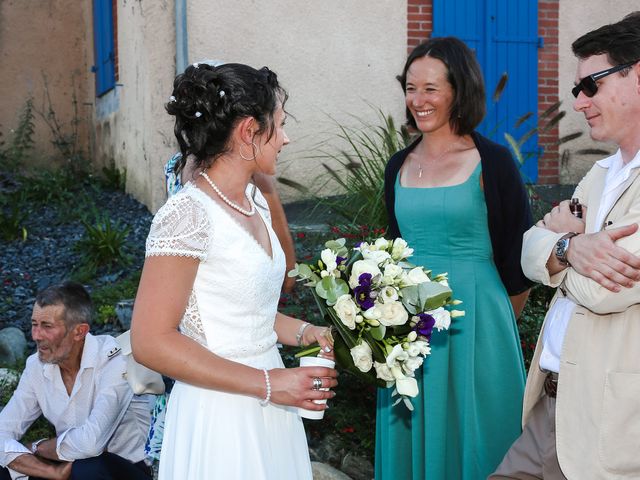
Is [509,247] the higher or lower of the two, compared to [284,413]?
higher

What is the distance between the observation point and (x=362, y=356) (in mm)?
2873

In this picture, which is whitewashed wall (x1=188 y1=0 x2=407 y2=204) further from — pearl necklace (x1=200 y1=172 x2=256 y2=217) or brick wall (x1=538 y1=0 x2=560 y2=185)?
pearl necklace (x1=200 y1=172 x2=256 y2=217)

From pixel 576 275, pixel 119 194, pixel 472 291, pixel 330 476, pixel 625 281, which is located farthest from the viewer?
pixel 119 194

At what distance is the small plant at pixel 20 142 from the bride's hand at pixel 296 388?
33.8 feet

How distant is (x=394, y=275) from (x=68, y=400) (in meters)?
2.73

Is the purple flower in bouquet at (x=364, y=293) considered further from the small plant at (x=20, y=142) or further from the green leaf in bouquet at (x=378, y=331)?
the small plant at (x=20, y=142)

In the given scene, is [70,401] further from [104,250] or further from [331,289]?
[104,250]

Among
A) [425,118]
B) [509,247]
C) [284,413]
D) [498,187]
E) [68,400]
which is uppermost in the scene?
[425,118]

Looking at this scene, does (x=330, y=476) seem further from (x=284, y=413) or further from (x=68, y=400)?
(x=284, y=413)

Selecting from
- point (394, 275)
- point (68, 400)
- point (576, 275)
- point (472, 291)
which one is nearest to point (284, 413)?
point (394, 275)

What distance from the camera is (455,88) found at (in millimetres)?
4434

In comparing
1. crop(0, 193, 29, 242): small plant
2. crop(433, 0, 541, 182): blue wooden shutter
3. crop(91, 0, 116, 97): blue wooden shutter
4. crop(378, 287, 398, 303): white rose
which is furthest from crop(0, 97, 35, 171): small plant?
crop(378, 287, 398, 303): white rose

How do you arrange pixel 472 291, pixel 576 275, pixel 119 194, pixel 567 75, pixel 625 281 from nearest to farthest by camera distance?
pixel 625 281, pixel 576 275, pixel 472 291, pixel 567 75, pixel 119 194

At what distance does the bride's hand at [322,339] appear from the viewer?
298cm
